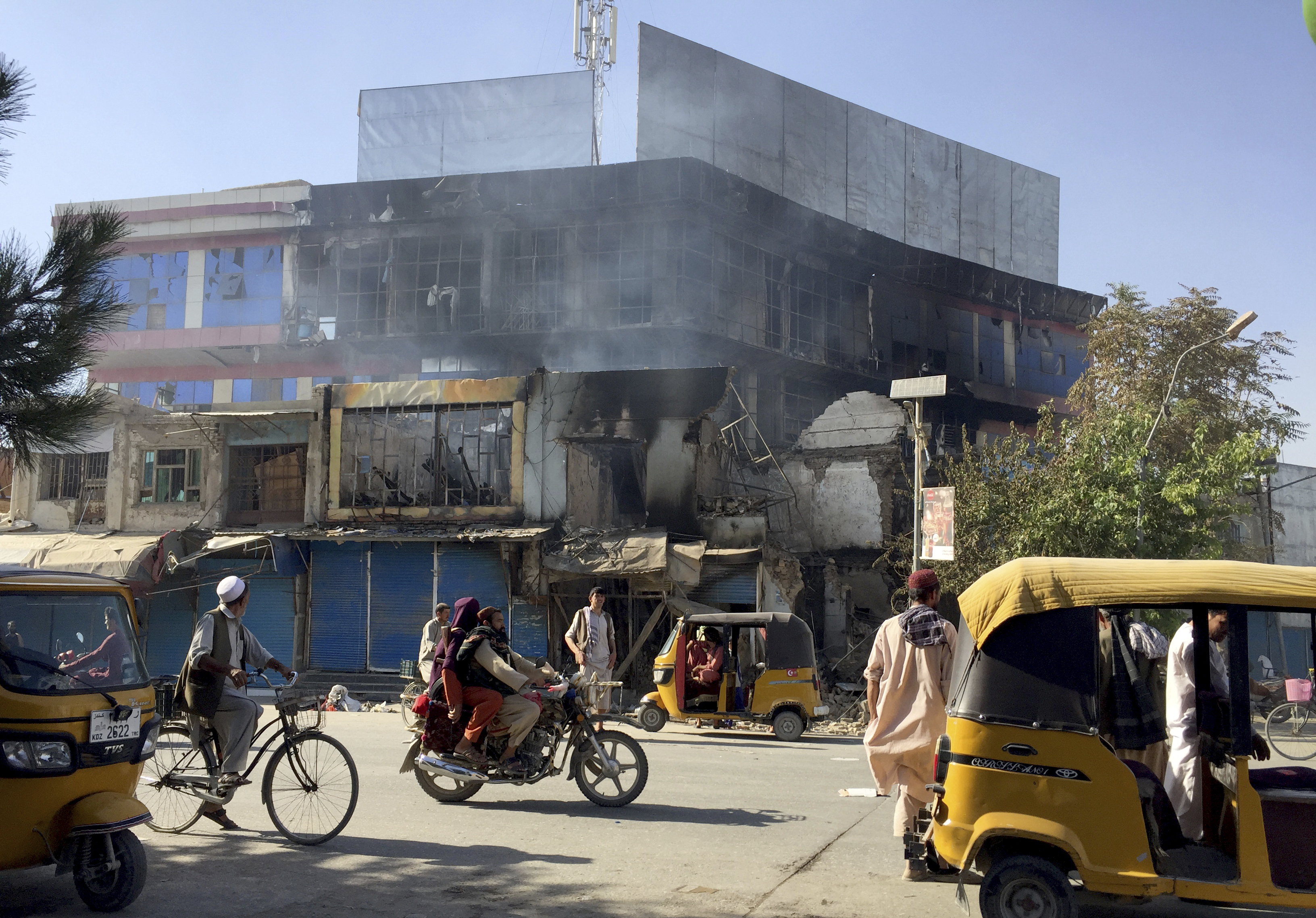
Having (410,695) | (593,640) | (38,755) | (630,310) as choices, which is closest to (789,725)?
(593,640)

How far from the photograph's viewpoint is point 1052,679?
521 cm

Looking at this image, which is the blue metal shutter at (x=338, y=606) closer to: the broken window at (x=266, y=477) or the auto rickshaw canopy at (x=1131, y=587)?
the broken window at (x=266, y=477)

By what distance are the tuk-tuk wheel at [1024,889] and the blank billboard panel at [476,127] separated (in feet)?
122

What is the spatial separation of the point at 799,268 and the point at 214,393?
27220mm

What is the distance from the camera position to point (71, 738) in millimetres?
5590

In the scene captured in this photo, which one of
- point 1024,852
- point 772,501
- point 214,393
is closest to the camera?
point 1024,852

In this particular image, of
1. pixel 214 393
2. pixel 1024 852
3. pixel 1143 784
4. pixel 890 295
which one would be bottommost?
pixel 1024 852

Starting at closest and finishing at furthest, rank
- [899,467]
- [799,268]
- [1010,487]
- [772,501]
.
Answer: [1010,487], [772,501], [899,467], [799,268]

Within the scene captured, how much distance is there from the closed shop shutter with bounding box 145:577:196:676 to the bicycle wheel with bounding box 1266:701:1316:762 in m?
24.3

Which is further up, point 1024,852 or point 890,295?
point 890,295

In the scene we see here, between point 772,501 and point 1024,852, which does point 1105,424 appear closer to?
point 772,501

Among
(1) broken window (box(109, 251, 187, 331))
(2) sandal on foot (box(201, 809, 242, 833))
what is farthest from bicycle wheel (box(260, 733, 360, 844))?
(1) broken window (box(109, 251, 187, 331))

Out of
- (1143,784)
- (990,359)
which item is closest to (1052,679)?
(1143,784)

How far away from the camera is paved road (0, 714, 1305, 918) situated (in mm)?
5879
